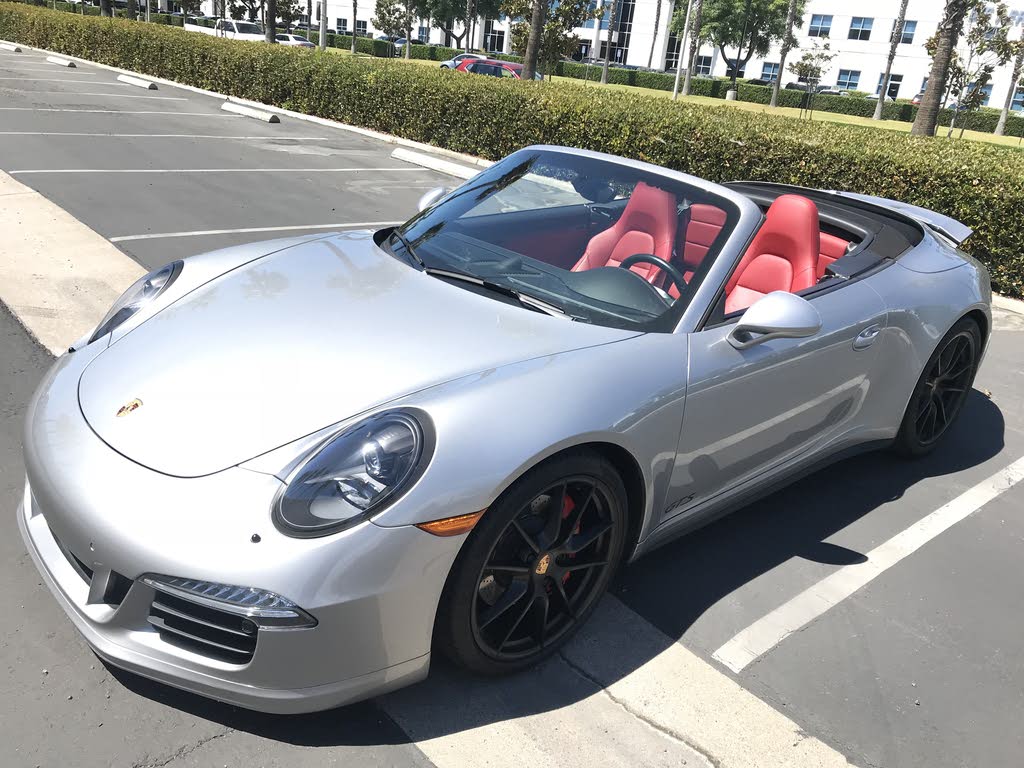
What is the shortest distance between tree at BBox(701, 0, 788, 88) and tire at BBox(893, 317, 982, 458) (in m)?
64.9

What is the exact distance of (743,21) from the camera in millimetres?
64562

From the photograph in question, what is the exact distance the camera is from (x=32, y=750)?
7.27 feet

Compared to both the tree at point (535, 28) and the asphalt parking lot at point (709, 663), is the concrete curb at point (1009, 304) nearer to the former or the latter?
the asphalt parking lot at point (709, 663)

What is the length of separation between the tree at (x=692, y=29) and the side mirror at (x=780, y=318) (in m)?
54.3

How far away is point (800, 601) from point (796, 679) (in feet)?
1.55

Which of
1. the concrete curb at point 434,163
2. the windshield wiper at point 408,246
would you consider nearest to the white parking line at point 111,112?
the concrete curb at point 434,163

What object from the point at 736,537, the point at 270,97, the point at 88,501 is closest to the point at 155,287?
the point at 88,501

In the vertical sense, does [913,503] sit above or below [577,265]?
below

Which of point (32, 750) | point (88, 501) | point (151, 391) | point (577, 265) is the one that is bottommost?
point (32, 750)

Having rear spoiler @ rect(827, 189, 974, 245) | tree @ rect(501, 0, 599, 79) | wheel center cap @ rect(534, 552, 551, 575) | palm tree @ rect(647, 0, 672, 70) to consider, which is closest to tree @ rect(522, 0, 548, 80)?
rear spoiler @ rect(827, 189, 974, 245)

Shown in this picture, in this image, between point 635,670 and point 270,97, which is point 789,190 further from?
point 270,97

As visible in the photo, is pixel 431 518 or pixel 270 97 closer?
pixel 431 518

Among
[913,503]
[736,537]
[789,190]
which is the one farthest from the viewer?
[789,190]

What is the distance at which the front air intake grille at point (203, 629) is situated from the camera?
209 centimetres
